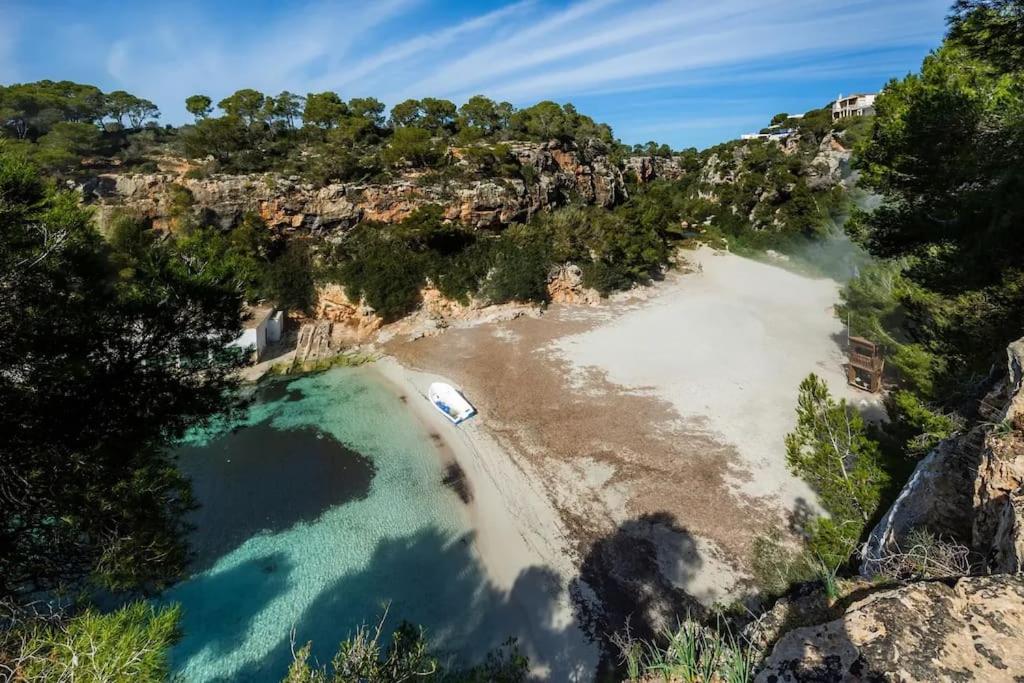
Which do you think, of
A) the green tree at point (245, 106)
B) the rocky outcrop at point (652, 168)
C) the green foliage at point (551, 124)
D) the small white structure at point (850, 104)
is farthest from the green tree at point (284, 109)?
the small white structure at point (850, 104)

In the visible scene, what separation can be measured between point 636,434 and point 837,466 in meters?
6.40

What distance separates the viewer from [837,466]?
6355mm

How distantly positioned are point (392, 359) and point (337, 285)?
5148 mm

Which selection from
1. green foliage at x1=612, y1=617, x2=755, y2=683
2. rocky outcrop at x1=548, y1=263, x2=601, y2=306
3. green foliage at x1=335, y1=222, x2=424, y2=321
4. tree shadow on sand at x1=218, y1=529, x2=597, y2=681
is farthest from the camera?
rocky outcrop at x1=548, y1=263, x2=601, y2=306

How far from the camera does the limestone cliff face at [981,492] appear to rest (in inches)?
115

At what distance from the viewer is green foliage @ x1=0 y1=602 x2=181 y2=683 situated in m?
2.91

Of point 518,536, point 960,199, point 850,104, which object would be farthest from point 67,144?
point 850,104

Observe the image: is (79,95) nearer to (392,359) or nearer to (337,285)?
(337,285)

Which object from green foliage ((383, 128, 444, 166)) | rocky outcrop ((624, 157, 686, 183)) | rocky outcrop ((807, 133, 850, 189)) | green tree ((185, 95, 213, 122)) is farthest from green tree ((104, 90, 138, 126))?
rocky outcrop ((807, 133, 850, 189))

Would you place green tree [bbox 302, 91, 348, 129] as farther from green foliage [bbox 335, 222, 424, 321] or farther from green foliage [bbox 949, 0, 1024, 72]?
green foliage [bbox 949, 0, 1024, 72]

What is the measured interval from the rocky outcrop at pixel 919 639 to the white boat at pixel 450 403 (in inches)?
495

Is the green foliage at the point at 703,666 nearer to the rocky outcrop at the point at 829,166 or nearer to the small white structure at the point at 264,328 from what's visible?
the small white structure at the point at 264,328

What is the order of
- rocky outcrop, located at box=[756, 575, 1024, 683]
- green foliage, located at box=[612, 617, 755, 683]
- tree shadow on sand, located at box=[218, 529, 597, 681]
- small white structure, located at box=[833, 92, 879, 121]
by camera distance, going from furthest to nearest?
small white structure, located at box=[833, 92, 879, 121] → tree shadow on sand, located at box=[218, 529, 597, 681] → green foliage, located at box=[612, 617, 755, 683] → rocky outcrop, located at box=[756, 575, 1024, 683]

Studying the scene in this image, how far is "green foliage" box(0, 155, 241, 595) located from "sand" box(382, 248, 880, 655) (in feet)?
21.0
